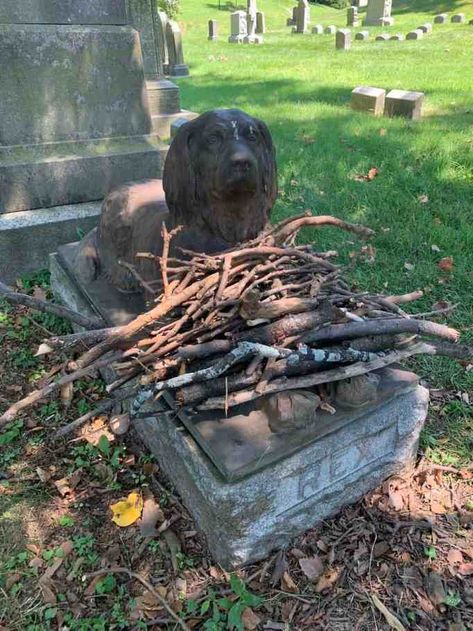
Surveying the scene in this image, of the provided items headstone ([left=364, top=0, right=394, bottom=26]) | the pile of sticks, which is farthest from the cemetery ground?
headstone ([left=364, top=0, right=394, bottom=26])

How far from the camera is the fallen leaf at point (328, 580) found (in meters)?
2.04

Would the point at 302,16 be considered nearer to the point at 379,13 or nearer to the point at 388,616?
the point at 379,13

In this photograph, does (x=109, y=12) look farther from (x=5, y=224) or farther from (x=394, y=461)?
(x=394, y=461)

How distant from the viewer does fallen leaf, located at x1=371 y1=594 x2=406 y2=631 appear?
1897 mm

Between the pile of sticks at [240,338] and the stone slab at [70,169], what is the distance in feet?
6.78

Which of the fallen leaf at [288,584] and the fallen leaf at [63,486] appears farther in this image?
the fallen leaf at [63,486]

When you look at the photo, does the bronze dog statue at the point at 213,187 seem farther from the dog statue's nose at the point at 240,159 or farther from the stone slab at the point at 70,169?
the stone slab at the point at 70,169

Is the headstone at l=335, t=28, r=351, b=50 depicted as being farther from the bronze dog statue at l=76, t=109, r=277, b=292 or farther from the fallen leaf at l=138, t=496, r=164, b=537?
the fallen leaf at l=138, t=496, r=164, b=537

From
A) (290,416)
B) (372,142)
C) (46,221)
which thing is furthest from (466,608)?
(372,142)

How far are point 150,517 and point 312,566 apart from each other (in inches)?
28.6

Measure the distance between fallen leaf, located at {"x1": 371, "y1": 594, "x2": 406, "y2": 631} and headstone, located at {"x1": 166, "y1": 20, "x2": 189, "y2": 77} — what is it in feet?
44.6

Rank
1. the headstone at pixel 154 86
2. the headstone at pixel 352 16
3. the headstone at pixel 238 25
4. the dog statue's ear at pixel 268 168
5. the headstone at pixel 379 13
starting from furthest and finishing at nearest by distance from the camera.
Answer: the headstone at pixel 352 16 < the headstone at pixel 238 25 < the headstone at pixel 379 13 < the headstone at pixel 154 86 < the dog statue's ear at pixel 268 168

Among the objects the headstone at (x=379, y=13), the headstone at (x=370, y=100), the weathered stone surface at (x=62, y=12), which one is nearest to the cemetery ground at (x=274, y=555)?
the weathered stone surface at (x=62, y=12)

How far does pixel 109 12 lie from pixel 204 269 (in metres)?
2.95
